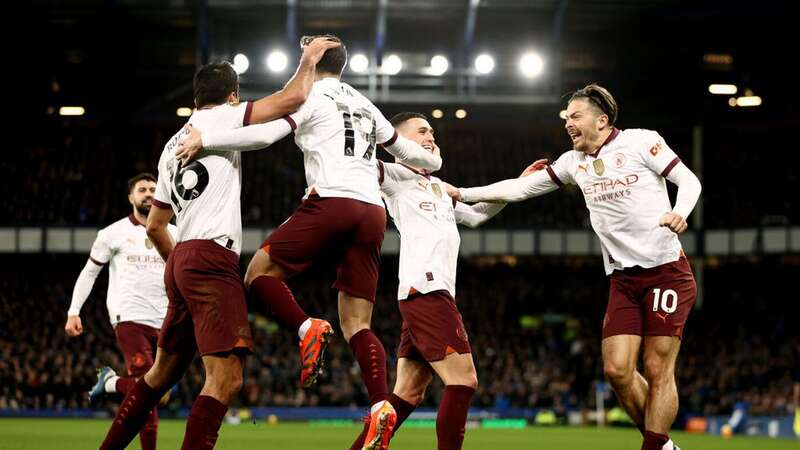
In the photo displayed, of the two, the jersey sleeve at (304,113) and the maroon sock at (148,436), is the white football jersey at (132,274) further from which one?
the jersey sleeve at (304,113)

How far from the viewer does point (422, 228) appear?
7902mm

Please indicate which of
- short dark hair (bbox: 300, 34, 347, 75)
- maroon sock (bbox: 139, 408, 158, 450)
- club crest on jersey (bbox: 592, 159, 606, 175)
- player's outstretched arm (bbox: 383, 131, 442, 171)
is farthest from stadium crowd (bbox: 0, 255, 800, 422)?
short dark hair (bbox: 300, 34, 347, 75)

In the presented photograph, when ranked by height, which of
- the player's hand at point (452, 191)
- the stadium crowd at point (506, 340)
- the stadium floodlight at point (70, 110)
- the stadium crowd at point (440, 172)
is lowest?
the stadium crowd at point (506, 340)

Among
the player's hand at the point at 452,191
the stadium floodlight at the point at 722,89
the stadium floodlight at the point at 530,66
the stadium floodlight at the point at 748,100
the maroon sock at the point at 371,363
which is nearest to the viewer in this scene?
the maroon sock at the point at 371,363

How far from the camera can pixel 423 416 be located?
1129 inches

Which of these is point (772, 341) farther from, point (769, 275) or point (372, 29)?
point (372, 29)

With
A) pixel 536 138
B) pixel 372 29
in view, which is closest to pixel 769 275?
pixel 536 138

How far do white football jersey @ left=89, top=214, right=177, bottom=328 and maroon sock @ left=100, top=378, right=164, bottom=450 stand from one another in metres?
3.65

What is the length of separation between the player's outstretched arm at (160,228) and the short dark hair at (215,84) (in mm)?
727

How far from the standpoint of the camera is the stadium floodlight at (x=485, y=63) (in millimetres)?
33781

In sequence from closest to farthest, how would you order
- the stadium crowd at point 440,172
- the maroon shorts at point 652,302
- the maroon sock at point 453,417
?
the maroon sock at point 453,417
the maroon shorts at point 652,302
the stadium crowd at point 440,172

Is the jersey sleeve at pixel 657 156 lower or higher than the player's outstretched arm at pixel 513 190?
higher

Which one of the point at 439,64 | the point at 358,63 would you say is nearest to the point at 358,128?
the point at 358,63

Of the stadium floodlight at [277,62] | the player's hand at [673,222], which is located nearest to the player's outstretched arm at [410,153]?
the player's hand at [673,222]
